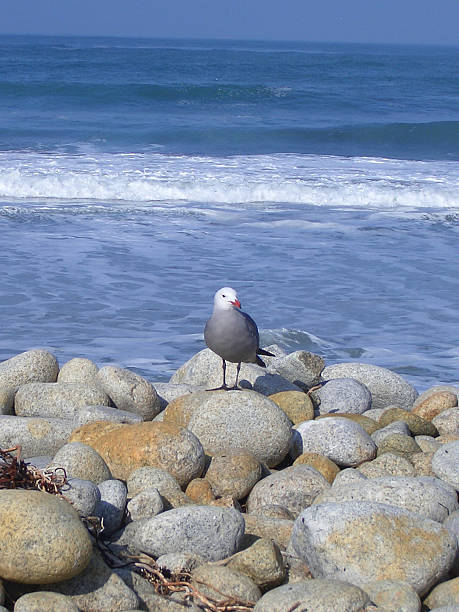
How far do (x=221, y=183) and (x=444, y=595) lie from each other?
1310cm

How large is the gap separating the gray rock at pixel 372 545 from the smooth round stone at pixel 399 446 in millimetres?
1249

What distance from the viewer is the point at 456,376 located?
22.4ft

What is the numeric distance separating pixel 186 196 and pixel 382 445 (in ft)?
36.6

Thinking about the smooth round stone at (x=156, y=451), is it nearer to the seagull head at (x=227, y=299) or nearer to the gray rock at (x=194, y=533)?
the gray rock at (x=194, y=533)

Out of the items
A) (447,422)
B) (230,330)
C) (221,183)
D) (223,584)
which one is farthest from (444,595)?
(221,183)

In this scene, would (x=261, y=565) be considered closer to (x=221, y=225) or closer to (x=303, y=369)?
(x=303, y=369)

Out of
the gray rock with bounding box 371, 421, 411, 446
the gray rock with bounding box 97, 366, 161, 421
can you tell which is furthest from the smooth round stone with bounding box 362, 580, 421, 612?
the gray rock with bounding box 97, 366, 161, 421

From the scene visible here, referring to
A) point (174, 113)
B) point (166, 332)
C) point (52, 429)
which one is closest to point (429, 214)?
point (166, 332)

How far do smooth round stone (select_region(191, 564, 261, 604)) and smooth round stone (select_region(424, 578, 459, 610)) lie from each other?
0.66 meters

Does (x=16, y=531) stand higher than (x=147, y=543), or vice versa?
(x=16, y=531)

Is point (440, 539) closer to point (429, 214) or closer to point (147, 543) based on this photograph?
point (147, 543)

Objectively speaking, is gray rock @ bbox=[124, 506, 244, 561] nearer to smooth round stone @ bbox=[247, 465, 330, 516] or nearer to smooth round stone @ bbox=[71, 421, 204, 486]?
smooth round stone @ bbox=[247, 465, 330, 516]

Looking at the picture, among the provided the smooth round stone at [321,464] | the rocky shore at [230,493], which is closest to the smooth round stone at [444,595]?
the rocky shore at [230,493]

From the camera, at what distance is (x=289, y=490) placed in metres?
4.06
